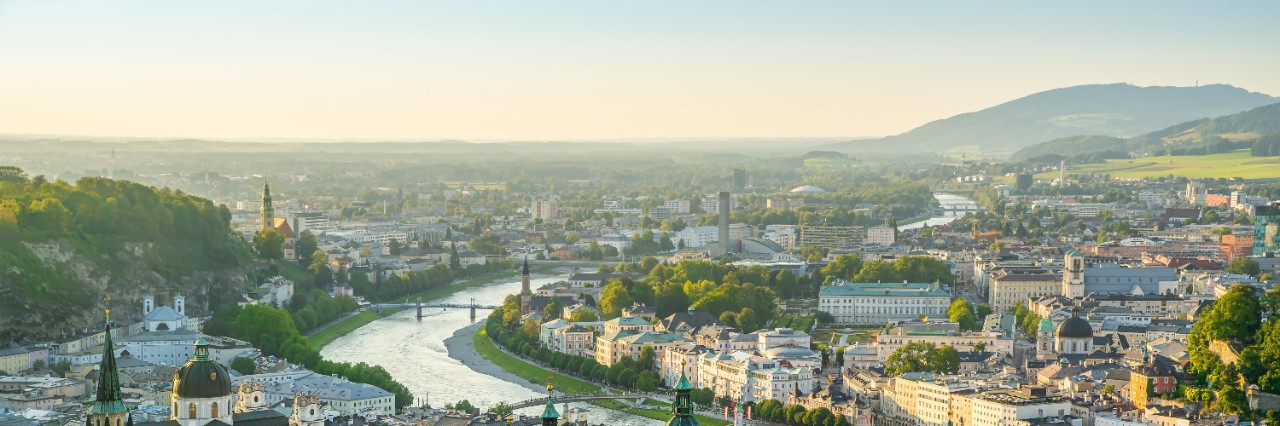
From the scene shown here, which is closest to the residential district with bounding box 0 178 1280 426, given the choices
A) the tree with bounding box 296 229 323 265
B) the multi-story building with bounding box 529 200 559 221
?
the tree with bounding box 296 229 323 265

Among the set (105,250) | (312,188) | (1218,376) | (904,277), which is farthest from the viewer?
(312,188)

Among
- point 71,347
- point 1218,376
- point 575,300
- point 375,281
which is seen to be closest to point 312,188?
point 375,281

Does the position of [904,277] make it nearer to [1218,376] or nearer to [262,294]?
[262,294]

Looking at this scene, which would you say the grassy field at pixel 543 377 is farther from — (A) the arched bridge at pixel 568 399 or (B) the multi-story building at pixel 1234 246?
(B) the multi-story building at pixel 1234 246

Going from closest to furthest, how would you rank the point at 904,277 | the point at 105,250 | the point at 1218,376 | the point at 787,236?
the point at 1218,376 → the point at 105,250 → the point at 904,277 → the point at 787,236

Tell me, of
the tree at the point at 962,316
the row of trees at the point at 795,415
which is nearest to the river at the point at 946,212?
the tree at the point at 962,316

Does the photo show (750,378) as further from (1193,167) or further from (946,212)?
(1193,167)

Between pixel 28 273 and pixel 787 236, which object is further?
pixel 787 236

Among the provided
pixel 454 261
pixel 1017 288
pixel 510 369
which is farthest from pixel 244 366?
pixel 454 261

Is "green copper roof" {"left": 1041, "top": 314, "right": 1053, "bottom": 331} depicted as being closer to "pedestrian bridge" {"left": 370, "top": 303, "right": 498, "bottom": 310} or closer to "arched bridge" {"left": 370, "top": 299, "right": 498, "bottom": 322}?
"arched bridge" {"left": 370, "top": 299, "right": 498, "bottom": 322}
